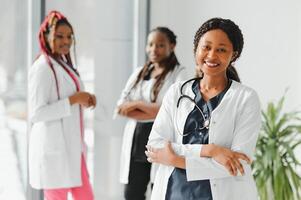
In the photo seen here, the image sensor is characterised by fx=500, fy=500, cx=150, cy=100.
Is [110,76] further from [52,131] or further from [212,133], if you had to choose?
[212,133]

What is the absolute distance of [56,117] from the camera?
280 cm

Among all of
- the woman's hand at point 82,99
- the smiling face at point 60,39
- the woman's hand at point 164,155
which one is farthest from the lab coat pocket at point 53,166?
the woman's hand at point 164,155

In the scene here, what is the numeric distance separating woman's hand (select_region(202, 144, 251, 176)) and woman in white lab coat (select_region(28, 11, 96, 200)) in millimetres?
1194

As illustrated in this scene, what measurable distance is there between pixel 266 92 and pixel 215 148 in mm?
1984

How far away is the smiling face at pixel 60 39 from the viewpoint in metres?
2.87

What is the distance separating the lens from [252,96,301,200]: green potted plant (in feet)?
10.4

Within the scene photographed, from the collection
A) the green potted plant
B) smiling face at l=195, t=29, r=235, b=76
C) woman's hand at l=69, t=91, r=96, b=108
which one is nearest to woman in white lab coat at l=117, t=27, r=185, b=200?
woman's hand at l=69, t=91, r=96, b=108

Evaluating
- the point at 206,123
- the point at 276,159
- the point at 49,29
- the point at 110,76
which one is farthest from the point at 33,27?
the point at 206,123

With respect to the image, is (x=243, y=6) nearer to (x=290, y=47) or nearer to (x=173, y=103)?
(x=290, y=47)

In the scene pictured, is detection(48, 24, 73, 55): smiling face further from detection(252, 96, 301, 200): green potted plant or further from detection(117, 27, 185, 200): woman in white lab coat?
detection(252, 96, 301, 200): green potted plant

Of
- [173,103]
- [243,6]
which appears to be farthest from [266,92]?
[173,103]

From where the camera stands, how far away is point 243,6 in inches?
150

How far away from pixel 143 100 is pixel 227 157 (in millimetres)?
1376

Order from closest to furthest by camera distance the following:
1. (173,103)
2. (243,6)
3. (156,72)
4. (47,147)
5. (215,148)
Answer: (215,148)
(173,103)
(47,147)
(156,72)
(243,6)
